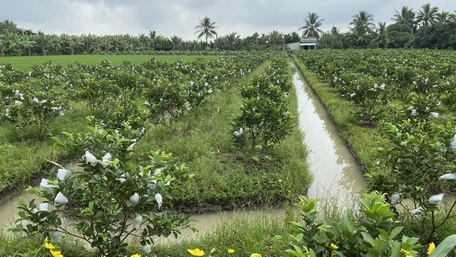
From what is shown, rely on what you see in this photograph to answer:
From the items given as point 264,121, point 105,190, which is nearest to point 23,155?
point 105,190

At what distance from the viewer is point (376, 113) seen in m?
8.07

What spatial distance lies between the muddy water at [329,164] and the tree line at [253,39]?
33852 mm

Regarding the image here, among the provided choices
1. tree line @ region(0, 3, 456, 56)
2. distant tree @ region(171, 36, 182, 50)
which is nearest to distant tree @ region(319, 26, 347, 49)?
tree line @ region(0, 3, 456, 56)

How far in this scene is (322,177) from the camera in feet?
19.7

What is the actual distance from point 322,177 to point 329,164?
2.38 feet

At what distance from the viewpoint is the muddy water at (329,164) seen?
5.19 meters

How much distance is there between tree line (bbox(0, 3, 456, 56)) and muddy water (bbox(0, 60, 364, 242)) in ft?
113

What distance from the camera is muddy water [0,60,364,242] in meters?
4.31

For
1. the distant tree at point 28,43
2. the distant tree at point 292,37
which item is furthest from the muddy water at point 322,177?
the distant tree at point 292,37

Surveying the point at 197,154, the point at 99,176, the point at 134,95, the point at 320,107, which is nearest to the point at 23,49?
the point at 134,95

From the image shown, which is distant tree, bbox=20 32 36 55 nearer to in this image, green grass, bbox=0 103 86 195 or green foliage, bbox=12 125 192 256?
green grass, bbox=0 103 86 195

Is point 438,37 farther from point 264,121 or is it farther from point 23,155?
point 23,155

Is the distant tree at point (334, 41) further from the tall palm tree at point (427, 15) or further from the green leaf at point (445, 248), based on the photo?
the green leaf at point (445, 248)

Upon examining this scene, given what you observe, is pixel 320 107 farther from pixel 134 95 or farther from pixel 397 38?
pixel 397 38
